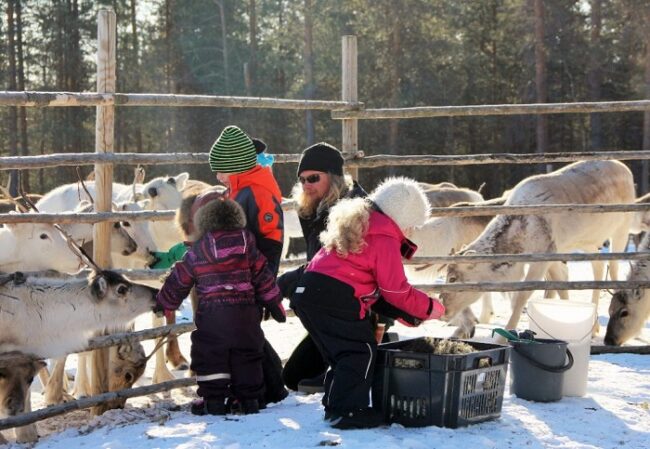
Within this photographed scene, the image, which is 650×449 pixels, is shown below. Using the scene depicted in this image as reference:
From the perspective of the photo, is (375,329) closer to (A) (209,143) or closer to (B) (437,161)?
(B) (437,161)

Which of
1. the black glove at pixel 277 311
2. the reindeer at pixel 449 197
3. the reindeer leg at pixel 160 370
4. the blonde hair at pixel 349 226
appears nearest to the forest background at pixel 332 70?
the reindeer at pixel 449 197


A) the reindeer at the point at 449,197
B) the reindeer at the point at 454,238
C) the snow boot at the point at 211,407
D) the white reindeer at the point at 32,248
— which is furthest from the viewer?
the reindeer at the point at 449,197

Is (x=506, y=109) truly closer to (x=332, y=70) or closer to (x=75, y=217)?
(x=75, y=217)

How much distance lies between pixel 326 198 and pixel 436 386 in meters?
1.28

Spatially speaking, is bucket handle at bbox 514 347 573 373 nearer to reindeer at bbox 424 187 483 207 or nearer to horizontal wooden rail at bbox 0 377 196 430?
horizontal wooden rail at bbox 0 377 196 430

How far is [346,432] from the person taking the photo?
14.7ft

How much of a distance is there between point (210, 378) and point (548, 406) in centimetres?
197

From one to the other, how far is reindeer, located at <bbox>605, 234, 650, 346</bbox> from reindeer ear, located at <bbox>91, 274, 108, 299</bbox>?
14.8ft

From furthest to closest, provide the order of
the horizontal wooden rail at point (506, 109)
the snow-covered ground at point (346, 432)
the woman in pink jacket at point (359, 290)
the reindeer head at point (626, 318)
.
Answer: the reindeer head at point (626, 318)
the horizontal wooden rail at point (506, 109)
the woman in pink jacket at point (359, 290)
the snow-covered ground at point (346, 432)

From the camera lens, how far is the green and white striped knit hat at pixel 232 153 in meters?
5.16

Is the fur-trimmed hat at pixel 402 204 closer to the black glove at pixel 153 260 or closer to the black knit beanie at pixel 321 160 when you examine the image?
the black knit beanie at pixel 321 160

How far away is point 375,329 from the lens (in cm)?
502

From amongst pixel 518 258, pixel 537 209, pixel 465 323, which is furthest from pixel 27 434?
pixel 465 323

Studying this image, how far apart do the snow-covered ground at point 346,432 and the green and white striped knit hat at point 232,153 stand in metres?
1.40
